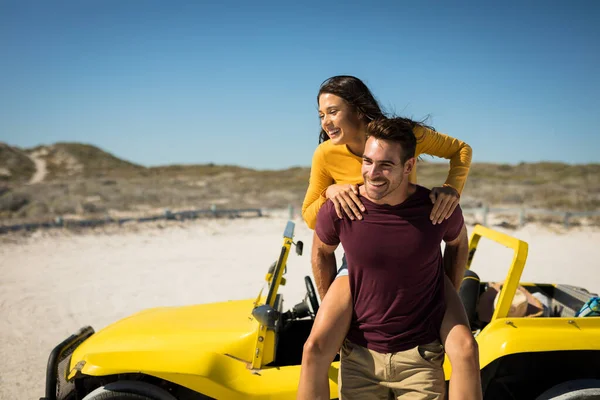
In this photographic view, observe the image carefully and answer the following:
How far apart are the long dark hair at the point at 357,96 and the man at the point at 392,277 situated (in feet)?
1.04

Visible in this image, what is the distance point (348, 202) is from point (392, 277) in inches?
17.2

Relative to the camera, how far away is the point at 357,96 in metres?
2.62

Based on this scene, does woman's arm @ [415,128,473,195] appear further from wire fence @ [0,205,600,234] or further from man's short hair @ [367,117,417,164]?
wire fence @ [0,205,600,234]

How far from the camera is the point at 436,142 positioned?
8.78 feet

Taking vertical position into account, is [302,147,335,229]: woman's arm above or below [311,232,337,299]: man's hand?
above

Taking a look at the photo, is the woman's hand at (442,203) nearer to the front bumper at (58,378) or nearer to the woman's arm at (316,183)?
the woman's arm at (316,183)

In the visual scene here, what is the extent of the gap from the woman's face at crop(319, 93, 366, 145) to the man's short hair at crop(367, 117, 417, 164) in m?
0.36

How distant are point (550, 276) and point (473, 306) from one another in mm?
7159

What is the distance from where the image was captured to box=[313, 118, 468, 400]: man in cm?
223

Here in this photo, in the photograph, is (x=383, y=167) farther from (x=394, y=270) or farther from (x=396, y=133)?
(x=394, y=270)

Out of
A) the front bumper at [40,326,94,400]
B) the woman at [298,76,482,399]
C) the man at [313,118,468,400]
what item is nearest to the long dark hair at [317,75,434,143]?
the woman at [298,76,482,399]

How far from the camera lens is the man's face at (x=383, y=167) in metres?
2.20

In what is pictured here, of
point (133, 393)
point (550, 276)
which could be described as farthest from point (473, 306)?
point (550, 276)

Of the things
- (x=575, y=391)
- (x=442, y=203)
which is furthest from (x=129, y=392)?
(x=575, y=391)
